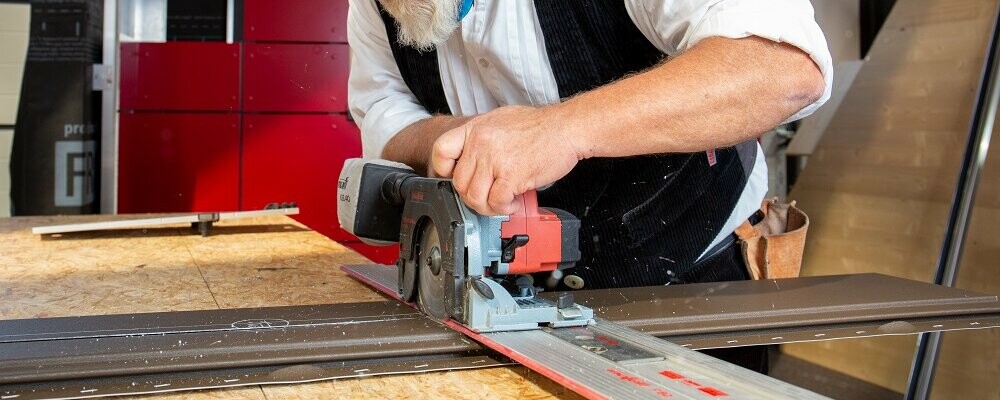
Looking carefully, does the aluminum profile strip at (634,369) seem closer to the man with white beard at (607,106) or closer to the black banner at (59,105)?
the man with white beard at (607,106)

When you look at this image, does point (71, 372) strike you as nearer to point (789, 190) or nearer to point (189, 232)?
point (189, 232)

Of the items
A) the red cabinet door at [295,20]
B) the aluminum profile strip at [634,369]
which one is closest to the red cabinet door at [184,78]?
the red cabinet door at [295,20]

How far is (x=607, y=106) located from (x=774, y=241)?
2.86ft

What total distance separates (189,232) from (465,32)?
1.49 m

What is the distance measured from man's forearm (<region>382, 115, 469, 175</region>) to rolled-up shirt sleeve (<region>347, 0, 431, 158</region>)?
0.05m

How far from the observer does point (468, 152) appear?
120 centimetres

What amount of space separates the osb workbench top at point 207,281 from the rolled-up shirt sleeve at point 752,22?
0.54 meters

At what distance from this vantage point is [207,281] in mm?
1823

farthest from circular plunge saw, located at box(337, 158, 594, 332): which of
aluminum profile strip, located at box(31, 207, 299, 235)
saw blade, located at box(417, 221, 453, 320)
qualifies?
aluminum profile strip, located at box(31, 207, 299, 235)

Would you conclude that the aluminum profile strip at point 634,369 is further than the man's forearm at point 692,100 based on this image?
No

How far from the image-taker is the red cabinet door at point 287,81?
403cm

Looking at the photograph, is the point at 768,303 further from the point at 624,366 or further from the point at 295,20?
the point at 295,20

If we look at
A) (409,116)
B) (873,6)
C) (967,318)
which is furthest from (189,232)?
(873,6)

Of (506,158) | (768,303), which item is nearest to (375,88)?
(506,158)
